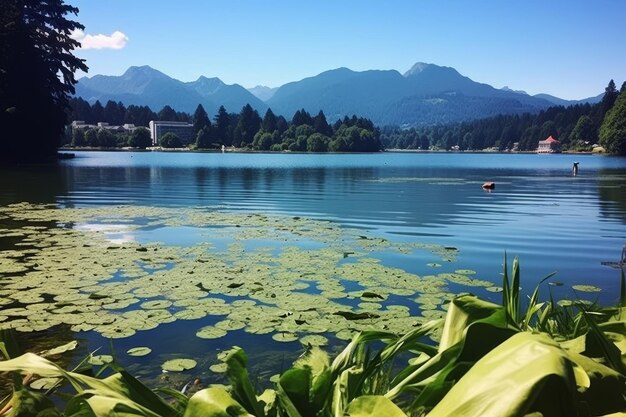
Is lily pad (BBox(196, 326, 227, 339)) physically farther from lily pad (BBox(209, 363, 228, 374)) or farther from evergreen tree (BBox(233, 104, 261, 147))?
evergreen tree (BBox(233, 104, 261, 147))

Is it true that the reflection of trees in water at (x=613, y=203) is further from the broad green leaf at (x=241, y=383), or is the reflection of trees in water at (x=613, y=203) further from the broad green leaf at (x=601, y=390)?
the broad green leaf at (x=241, y=383)

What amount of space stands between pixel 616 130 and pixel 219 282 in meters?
124

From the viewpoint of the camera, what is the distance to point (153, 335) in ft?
20.7

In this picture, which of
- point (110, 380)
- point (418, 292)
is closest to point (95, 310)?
point (418, 292)

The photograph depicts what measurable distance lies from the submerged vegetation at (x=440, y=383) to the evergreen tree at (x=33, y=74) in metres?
55.6

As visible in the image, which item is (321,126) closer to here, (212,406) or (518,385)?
(212,406)

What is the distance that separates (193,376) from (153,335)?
143 centimetres

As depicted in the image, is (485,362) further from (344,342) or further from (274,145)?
(274,145)

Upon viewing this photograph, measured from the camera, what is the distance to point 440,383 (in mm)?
Answer: 941

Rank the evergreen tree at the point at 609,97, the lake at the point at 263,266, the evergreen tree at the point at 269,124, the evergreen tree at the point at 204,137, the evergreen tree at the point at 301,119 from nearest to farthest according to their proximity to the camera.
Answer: the lake at the point at 263,266, the evergreen tree at the point at 609,97, the evergreen tree at the point at 269,124, the evergreen tree at the point at 301,119, the evergreen tree at the point at 204,137

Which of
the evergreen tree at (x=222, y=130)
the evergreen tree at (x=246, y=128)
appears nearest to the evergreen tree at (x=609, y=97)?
the evergreen tree at (x=246, y=128)

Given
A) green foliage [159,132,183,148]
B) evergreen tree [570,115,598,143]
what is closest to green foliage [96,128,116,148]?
green foliage [159,132,183,148]

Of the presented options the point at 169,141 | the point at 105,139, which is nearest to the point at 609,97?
the point at 169,141

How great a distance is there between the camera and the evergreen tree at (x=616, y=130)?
355 ft
